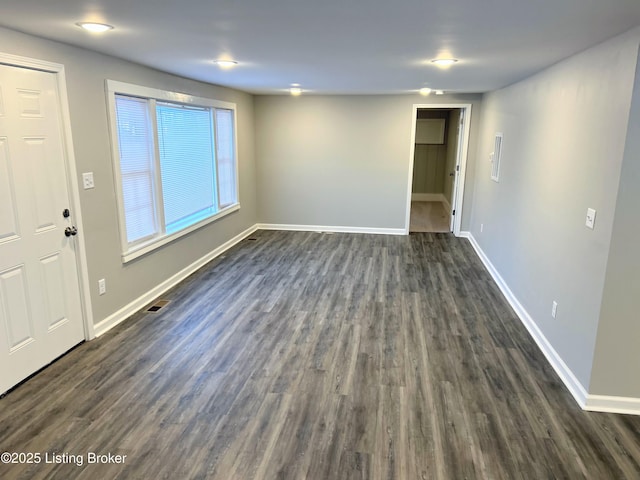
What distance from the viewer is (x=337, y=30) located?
240cm

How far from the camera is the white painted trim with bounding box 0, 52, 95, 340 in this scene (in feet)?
9.26

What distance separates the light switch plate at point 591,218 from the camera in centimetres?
269

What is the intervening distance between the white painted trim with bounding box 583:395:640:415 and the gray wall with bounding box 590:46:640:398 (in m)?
0.03

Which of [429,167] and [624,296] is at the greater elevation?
[429,167]

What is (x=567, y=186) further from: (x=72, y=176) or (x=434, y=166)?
(x=434, y=166)

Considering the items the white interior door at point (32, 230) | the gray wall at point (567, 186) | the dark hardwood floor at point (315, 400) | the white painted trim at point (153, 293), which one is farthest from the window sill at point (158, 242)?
the gray wall at point (567, 186)

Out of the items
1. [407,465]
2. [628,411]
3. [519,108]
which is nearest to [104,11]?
[407,465]

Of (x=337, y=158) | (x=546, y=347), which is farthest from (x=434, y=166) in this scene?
(x=546, y=347)

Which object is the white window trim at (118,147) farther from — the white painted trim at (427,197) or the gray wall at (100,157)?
the white painted trim at (427,197)

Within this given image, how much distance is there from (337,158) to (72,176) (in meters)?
4.61

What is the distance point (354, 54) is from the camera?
317 centimetres

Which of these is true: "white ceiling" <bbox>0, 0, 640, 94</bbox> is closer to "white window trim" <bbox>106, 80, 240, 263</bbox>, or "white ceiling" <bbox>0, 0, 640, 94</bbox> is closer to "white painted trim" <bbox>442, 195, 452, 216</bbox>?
"white window trim" <bbox>106, 80, 240, 263</bbox>

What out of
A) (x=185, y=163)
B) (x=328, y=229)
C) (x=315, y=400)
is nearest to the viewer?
(x=315, y=400)

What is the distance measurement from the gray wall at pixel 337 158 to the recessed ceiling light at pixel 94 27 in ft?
15.6
